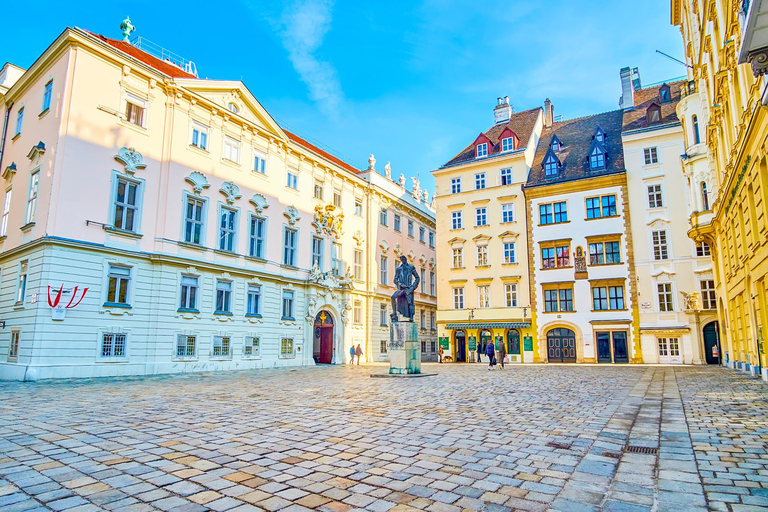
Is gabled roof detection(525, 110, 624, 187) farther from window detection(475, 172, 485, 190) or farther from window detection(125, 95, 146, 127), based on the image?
window detection(125, 95, 146, 127)

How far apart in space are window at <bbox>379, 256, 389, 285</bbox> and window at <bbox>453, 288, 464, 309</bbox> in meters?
5.80

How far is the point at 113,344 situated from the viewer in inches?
817

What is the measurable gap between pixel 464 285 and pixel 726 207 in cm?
2109

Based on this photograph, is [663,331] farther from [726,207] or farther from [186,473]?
[186,473]

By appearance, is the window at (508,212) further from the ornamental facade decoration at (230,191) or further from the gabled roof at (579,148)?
the ornamental facade decoration at (230,191)

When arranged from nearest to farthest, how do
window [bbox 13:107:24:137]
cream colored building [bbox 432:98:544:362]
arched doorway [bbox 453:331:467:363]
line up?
window [bbox 13:107:24:137], cream colored building [bbox 432:98:544:362], arched doorway [bbox 453:331:467:363]

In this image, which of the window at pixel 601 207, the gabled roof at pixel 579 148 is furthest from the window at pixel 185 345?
the window at pixel 601 207

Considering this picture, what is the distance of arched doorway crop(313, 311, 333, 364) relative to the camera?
109 ft

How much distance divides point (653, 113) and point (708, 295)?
43.0 feet

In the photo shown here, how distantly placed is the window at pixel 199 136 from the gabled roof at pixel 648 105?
93.8 feet

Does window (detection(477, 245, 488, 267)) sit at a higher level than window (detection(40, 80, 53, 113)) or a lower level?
lower

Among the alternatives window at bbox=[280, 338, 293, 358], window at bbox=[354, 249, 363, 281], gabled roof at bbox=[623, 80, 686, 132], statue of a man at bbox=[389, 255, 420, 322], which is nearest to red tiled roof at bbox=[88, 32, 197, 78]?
window at bbox=[280, 338, 293, 358]

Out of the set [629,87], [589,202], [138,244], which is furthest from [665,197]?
[138,244]

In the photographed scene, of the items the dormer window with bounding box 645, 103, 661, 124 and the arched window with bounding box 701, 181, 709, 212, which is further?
the dormer window with bounding box 645, 103, 661, 124
